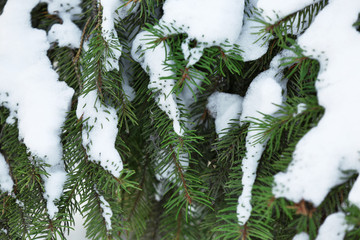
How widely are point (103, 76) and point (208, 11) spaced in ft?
0.63

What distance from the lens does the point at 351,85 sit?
0.43m

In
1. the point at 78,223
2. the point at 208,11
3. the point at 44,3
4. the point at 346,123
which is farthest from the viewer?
the point at 78,223

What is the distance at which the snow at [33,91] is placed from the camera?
0.59 meters

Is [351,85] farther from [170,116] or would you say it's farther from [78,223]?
[78,223]

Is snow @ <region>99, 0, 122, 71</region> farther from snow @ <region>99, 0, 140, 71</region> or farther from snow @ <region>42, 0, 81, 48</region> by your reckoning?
snow @ <region>42, 0, 81, 48</region>

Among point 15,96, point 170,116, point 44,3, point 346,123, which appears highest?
point 44,3

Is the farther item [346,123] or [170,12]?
[170,12]

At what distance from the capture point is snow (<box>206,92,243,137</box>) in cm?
60

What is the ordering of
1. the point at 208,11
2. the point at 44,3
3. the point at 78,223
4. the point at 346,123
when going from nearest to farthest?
1. the point at 346,123
2. the point at 208,11
3. the point at 44,3
4. the point at 78,223

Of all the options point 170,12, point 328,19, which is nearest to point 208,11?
point 170,12

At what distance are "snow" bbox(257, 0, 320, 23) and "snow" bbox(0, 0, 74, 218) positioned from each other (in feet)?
1.18

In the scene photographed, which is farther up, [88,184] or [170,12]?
[170,12]

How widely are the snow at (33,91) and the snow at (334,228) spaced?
41 cm

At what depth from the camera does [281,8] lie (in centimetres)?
50
